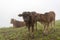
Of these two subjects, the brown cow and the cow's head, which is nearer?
the cow's head

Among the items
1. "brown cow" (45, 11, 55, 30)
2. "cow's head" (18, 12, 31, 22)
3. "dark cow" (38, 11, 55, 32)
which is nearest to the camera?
"cow's head" (18, 12, 31, 22)

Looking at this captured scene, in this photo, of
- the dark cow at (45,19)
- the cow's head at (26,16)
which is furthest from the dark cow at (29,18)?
the dark cow at (45,19)

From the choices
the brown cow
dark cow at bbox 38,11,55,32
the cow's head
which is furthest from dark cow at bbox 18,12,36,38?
the brown cow

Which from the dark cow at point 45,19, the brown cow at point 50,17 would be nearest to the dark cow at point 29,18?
the dark cow at point 45,19

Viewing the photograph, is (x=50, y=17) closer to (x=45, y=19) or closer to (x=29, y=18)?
(x=45, y=19)

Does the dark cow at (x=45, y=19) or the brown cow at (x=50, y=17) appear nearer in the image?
the dark cow at (x=45, y=19)

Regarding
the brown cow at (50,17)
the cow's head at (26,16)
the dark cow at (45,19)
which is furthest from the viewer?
the brown cow at (50,17)

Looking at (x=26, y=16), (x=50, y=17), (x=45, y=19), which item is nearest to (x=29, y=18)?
(x=26, y=16)

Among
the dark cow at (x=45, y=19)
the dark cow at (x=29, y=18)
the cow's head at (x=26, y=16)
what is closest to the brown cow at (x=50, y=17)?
the dark cow at (x=45, y=19)

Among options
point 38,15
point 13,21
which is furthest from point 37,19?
point 13,21

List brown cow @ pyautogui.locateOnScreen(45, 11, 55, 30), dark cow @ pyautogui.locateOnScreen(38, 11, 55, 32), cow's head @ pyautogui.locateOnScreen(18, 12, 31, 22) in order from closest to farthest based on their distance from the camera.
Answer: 1. cow's head @ pyautogui.locateOnScreen(18, 12, 31, 22)
2. dark cow @ pyautogui.locateOnScreen(38, 11, 55, 32)
3. brown cow @ pyautogui.locateOnScreen(45, 11, 55, 30)

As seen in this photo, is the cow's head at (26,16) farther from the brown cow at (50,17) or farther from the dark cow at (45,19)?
the brown cow at (50,17)

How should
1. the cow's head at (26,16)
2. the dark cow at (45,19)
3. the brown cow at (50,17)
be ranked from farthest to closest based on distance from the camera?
the brown cow at (50,17), the dark cow at (45,19), the cow's head at (26,16)

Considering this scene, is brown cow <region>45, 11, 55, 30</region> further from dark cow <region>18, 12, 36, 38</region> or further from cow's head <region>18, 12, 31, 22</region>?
cow's head <region>18, 12, 31, 22</region>
